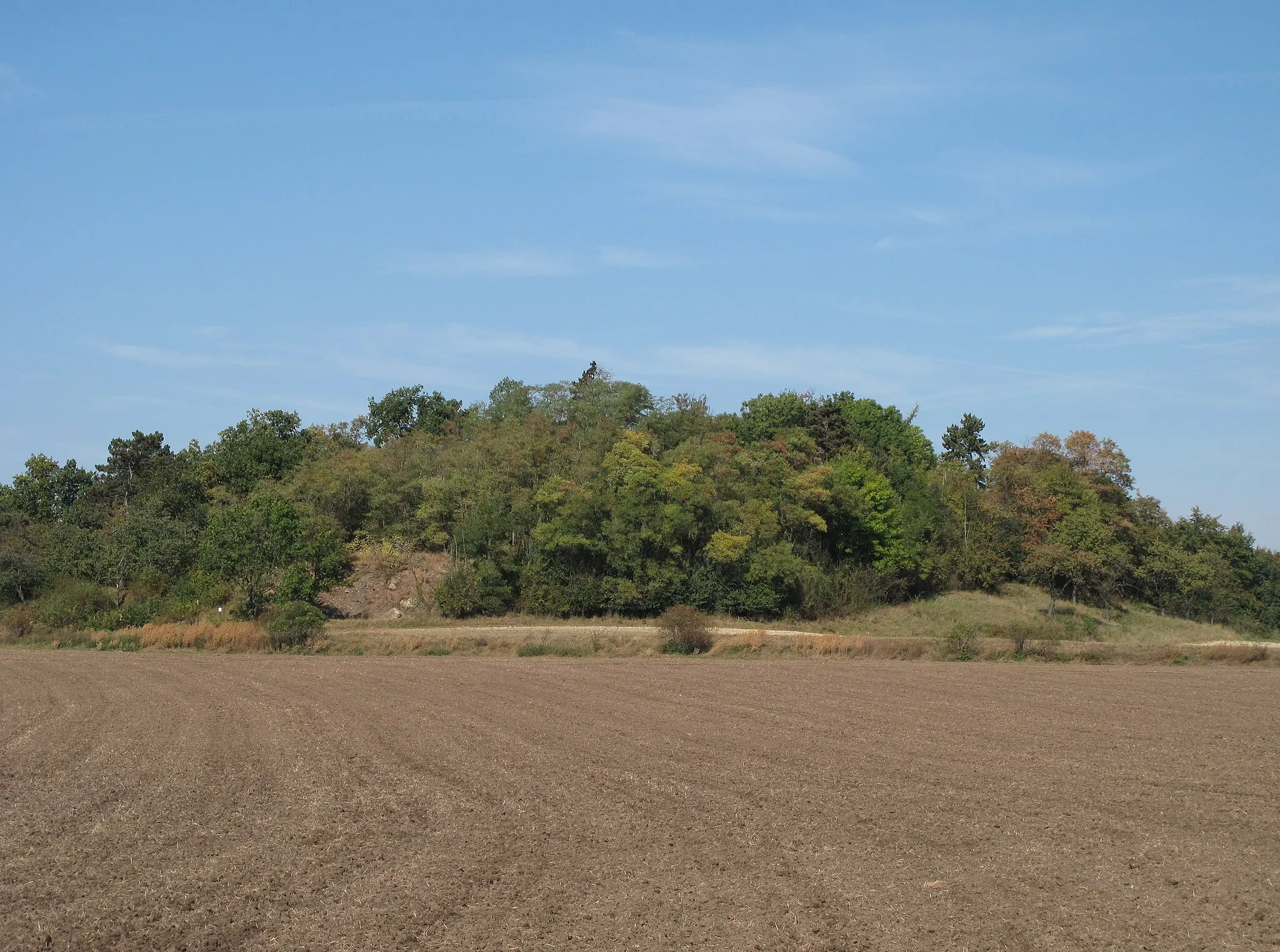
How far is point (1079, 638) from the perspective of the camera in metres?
50.6

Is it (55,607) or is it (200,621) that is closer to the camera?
(200,621)

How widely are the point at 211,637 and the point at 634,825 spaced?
117 feet

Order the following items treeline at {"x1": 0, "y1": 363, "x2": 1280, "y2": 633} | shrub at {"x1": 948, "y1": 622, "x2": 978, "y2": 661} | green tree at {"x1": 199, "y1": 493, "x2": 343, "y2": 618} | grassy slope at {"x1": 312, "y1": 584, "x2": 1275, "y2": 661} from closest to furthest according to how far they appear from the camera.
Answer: shrub at {"x1": 948, "y1": 622, "x2": 978, "y2": 661}, grassy slope at {"x1": 312, "y1": 584, "x2": 1275, "y2": 661}, green tree at {"x1": 199, "y1": 493, "x2": 343, "y2": 618}, treeline at {"x1": 0, "y1": 363, "x2": 1280, "y2": 633}

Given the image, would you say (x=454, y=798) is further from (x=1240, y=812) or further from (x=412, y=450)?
(x=412, y=450)

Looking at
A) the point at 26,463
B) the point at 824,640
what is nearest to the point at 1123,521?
the point at 824,640

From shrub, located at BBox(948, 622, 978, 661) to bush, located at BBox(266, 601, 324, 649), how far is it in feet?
81.8

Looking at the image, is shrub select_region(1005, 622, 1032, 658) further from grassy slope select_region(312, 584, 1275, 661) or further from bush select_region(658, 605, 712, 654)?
bush select_region(658, 605, 712, 654)

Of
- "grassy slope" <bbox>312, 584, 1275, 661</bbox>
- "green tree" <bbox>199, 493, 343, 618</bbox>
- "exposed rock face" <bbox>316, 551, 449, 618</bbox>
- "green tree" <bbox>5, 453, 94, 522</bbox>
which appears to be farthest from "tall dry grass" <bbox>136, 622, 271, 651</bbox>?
"green tree" <bbox>5, 453, 94, 522</bbox>

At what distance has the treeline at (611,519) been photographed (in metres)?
59.2

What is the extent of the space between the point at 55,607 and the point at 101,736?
37.3 metres

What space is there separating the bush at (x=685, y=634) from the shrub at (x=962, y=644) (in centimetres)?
906

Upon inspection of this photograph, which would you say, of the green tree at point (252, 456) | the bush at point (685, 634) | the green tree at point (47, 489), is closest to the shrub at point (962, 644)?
the bush at point (685, 634)

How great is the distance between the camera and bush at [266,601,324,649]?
43406 millimetres

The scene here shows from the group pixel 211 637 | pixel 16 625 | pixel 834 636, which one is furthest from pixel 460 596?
pixel 834 636
